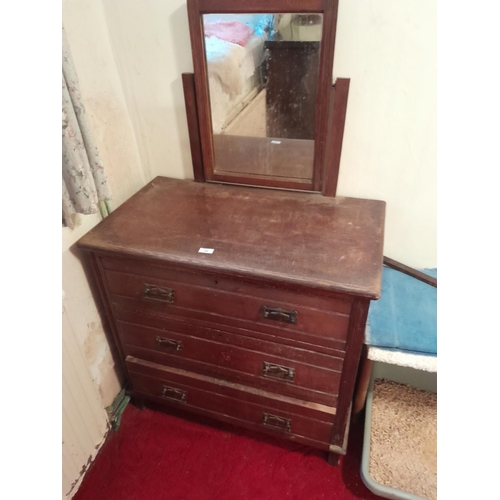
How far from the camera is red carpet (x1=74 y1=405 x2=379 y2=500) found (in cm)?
124

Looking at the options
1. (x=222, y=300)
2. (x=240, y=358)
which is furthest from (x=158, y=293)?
(x=240, y=358)

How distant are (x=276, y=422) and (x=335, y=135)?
957 mm

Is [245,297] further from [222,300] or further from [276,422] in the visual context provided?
[276,422]

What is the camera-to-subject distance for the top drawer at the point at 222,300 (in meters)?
0.95

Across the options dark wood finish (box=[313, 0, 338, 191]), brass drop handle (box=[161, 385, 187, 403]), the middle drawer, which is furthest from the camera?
brass drop handle (box=[161, 385, 187, 403])

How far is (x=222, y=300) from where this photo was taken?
1037mm

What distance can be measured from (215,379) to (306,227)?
60 centimetres

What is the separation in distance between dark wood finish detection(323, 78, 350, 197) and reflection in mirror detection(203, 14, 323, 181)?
0.18 ft

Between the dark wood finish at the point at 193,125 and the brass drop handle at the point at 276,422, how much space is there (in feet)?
2.82

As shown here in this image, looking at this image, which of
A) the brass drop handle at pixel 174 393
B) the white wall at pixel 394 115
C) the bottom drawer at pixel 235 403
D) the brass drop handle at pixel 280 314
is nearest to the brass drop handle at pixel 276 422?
the bottom drawer at pixel 235 403

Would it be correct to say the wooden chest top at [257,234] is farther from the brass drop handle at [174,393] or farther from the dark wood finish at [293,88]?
the brass drop handle at [174,393]

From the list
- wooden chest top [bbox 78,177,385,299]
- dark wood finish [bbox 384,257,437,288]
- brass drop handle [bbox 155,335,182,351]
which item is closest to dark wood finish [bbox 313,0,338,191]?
wooden chest top [bbox 78,177,385,299]

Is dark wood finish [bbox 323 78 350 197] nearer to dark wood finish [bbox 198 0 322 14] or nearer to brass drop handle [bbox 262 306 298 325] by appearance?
dark wood finish [bbox 198 0 322 14]
